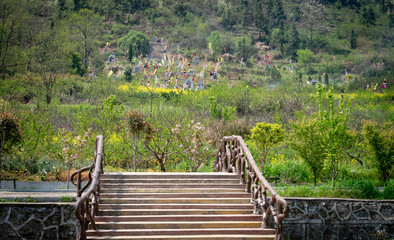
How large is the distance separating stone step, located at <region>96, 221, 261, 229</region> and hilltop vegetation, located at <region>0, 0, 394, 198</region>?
17.2ft

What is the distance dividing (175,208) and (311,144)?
686cm

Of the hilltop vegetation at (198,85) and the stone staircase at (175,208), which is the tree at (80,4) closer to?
the hilltop vegetation at (198,85)

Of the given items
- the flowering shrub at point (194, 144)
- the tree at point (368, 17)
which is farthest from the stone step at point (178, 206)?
the tree at point (368, 17)

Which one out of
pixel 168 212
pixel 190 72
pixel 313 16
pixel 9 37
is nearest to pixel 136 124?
pixel 168 212

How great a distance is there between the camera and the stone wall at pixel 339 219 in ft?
36.5

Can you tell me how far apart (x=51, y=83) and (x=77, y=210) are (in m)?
23.3

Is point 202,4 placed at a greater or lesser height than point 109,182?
greater

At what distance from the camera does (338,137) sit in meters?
13.6

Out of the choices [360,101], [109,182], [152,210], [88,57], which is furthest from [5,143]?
[88,57]

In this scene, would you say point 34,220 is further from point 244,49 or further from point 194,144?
point 244,49

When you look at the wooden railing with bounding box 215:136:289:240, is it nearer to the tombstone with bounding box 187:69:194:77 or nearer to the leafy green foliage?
the leafy green foliage

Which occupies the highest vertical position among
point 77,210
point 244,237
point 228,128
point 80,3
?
point 80,3

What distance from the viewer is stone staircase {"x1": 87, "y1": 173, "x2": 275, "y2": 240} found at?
8023mm

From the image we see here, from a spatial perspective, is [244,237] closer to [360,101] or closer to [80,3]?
[360,101]
